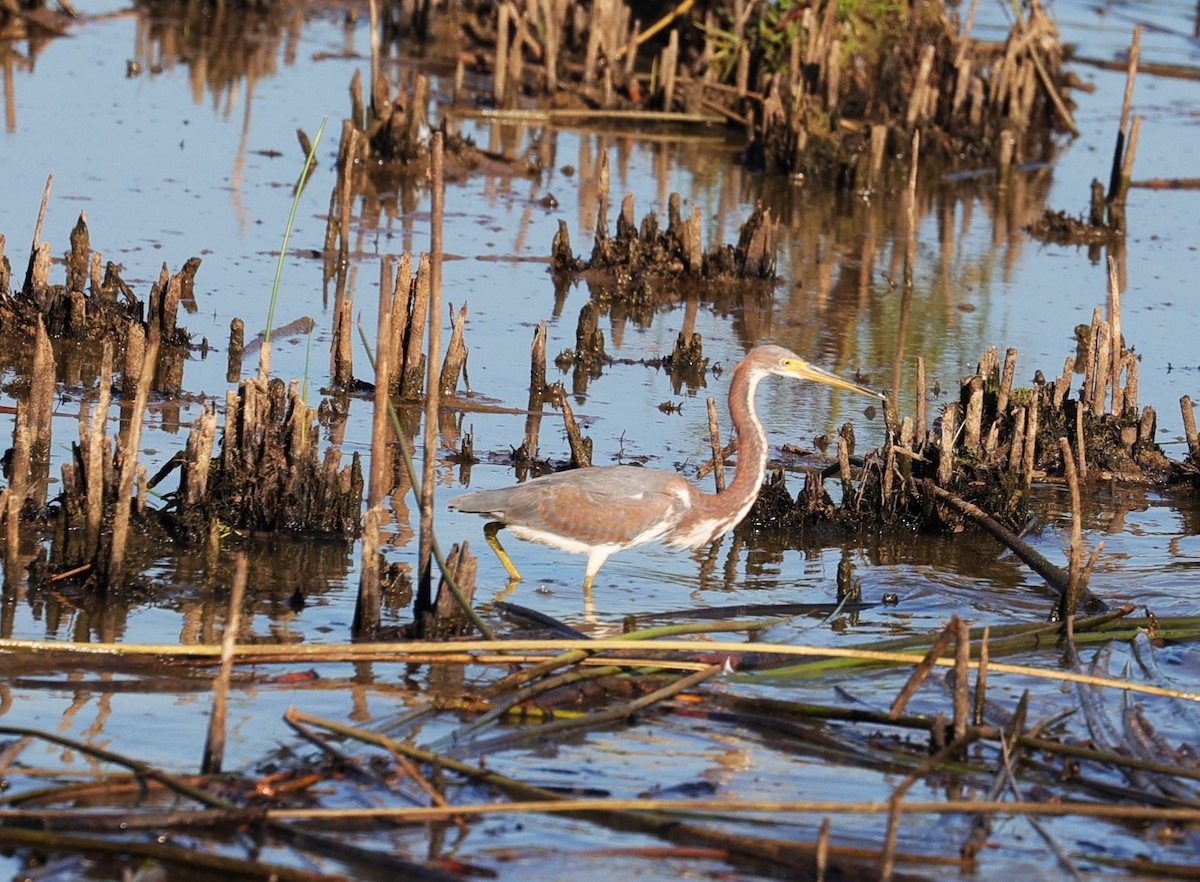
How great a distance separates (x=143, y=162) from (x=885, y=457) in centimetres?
930

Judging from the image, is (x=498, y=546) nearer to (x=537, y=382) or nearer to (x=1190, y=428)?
(x=537, y=382)

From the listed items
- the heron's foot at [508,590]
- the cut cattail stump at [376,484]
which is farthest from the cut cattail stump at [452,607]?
the heron's foot at [508,590]

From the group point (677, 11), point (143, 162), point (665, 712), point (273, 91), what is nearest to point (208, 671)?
point (665, 712)

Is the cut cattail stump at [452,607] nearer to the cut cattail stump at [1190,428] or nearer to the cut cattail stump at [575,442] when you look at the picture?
the cut cattail stump at [575,442]

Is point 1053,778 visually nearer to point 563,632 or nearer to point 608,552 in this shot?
point 563,632

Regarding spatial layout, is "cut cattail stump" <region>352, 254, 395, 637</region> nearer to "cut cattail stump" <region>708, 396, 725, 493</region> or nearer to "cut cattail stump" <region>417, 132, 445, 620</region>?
"cut cattail stump" <region>417, 132, 445, 620</region>

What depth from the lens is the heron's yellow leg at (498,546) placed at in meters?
8.07

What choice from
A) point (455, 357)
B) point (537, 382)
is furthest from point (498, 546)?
point (537, 382)

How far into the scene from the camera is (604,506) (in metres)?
7.77

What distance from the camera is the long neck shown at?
7.88 meters

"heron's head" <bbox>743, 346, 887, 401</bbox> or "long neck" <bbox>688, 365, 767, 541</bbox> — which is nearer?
"long neck" <bbox>688, 365, 767, 541</bbox>

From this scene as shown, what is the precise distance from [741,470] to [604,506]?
693 millimetres

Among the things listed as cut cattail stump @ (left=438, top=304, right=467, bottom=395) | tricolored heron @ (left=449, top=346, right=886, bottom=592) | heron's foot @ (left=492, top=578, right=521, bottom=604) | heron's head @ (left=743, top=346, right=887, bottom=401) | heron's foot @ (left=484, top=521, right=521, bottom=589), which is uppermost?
heron's head @ (left=743, top=346, right=887, bottom=401)

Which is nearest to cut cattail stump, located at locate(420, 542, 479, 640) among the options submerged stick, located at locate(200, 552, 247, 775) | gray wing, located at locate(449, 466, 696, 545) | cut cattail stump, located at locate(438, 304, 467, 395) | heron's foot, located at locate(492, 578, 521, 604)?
heron's foot, located at locate(492, 578, 521, 604)
